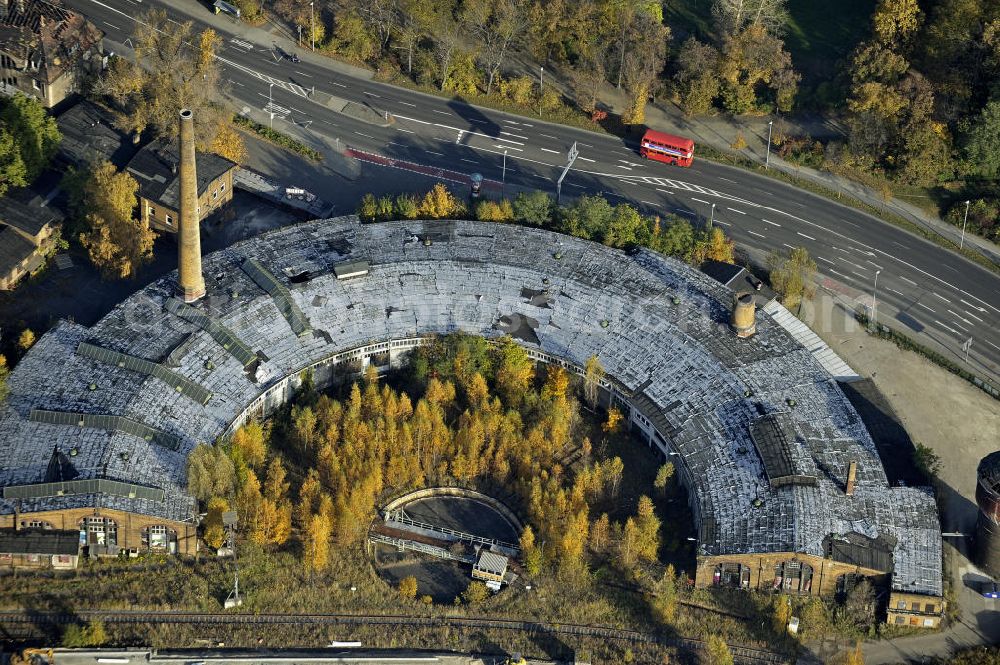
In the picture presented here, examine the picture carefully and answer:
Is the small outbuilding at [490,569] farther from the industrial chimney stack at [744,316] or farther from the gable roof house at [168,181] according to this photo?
the gable roof house at [168,181]

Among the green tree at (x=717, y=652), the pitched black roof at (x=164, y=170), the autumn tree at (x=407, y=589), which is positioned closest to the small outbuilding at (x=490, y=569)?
the autumn tree at (x=407, y=589)

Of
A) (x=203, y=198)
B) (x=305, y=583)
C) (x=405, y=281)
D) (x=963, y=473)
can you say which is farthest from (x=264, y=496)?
(x=963, y=473)

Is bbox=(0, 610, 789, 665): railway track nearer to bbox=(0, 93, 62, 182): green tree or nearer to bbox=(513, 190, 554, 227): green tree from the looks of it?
bbox=(513, 190, 554, 227): green tree

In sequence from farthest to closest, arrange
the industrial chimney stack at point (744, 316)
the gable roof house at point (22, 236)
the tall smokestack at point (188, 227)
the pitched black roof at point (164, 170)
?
the pitched black roof at point (164, 170)
the gable roof house at point (22, 236)
the industrial chimney stack at point (744, 316)
the tall smokestack at point (188, 227)

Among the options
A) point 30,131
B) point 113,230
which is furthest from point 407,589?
point 30,131

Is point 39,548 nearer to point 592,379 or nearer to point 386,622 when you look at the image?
point 386,622
